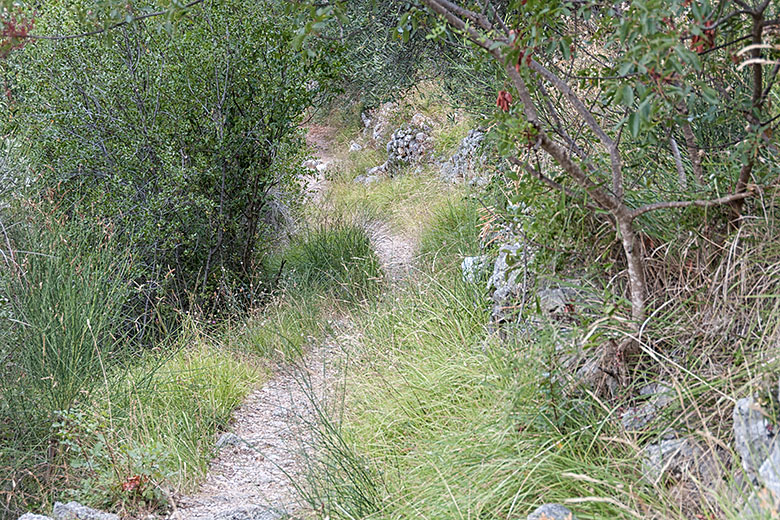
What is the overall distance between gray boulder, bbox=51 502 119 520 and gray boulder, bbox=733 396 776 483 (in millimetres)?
2777

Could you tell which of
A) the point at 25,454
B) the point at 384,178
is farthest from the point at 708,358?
the point at 384,178

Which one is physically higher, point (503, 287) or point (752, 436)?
point (752, 436)

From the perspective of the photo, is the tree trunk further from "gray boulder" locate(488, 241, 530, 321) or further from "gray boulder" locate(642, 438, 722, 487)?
"gray boulder" locate(488, 241, 530, 321)

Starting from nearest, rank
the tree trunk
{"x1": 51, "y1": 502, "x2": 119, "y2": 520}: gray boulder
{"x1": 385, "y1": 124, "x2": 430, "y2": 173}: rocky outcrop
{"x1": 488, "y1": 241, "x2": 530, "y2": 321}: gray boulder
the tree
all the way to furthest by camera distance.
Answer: the tree < the tree trunk < {"x1": 51, "y1": 502, "x2": 119, "y2": 520}: gray boulder < {"x1": 488, "y1": 241, "x2": 530, "y2": 321}: gray boulder < {"x1": 385, "y1": 124, "x2": 430, "y2": 173}: rocky outcrop

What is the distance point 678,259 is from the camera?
10.3 feet

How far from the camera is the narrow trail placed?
11.8ft

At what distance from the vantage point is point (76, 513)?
3.40 m

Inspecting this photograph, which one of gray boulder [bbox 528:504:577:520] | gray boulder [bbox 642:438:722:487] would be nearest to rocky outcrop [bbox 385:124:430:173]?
gray boulder [bbox 642:438:722:487]

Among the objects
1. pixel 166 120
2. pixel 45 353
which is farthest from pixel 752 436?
pixel 166 120

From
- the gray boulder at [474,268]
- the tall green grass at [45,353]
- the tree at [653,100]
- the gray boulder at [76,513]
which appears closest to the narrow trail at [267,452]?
the gray boulder at [76,513]

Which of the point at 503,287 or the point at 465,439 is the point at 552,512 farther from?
the point at 503,287

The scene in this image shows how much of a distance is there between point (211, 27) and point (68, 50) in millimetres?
1295

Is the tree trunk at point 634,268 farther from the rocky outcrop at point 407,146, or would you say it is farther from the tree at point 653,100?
the rocky outcrop at point 407,146

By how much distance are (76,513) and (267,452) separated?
1.24m
